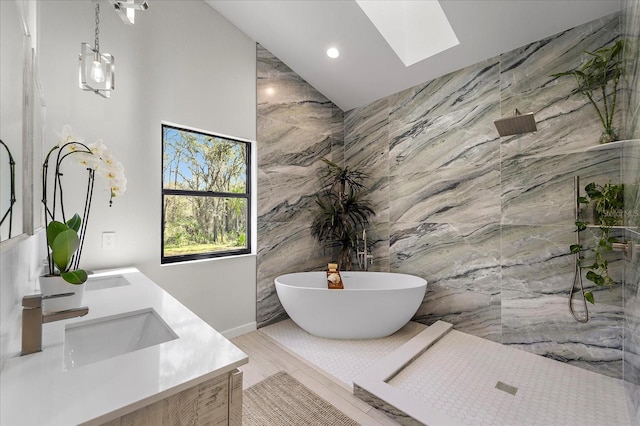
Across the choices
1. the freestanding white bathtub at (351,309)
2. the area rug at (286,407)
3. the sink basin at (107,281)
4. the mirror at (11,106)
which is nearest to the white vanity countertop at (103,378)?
the mirror at (11,106)

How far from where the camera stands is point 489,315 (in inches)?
104

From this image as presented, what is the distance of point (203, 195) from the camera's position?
281cm

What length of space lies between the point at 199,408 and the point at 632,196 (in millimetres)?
2262

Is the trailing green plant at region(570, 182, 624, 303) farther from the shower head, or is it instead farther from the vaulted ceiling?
the vaulted ceiling

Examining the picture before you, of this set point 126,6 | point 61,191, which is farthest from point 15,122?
point 126,6

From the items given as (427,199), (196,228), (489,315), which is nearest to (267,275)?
(196,228)

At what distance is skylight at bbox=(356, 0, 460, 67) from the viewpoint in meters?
2.67

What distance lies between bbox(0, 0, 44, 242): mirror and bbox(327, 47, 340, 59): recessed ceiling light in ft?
8.00

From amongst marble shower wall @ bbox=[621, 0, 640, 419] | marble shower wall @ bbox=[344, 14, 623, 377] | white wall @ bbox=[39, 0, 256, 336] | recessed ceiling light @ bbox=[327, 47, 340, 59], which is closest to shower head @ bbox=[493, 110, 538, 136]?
marble shower wall @ bbox=[344, 14, 623, 377]

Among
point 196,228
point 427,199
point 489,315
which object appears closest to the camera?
point 489,315

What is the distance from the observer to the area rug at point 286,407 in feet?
5.63

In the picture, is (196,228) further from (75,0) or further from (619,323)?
(619,323)

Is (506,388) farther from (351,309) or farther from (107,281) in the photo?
(107,281)

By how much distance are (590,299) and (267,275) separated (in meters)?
2.68
